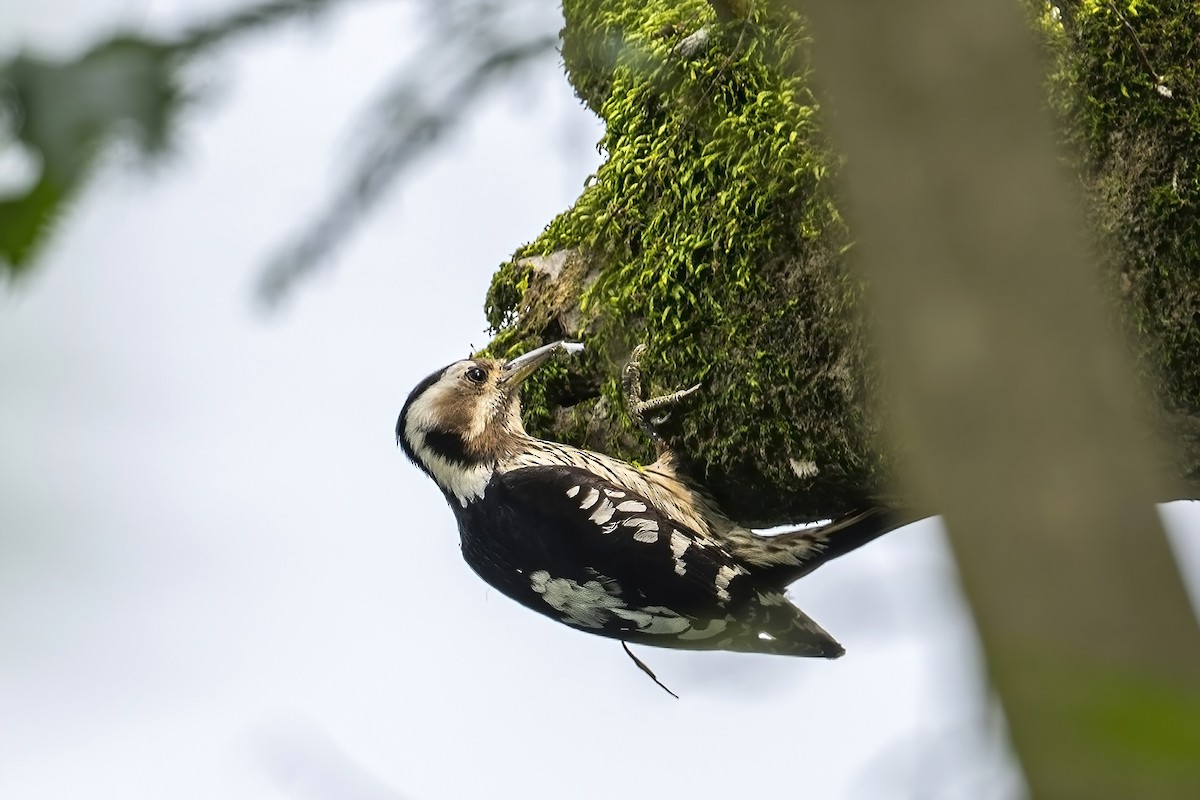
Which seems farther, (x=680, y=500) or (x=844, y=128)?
(x=680, y=500)

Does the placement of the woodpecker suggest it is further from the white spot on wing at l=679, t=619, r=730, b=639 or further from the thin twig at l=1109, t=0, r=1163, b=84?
the thin twig at l=1109, t=0, r=1163, b=84

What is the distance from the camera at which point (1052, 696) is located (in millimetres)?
550

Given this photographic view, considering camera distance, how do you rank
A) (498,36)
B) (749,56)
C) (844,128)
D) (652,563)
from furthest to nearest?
(652,563)
(749,56)
(498,36)
(844,128)

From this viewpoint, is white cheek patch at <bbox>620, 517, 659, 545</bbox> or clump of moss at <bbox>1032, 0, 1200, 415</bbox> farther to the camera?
white cheek patch at <bbox>620, 517, 659, 545</bbox>

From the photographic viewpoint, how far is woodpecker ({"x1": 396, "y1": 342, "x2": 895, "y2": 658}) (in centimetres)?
287

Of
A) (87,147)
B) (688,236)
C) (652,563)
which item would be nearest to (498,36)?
(87,147)

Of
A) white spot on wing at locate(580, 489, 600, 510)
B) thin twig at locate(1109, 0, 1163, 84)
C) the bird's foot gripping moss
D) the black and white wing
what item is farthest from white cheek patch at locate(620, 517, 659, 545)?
thin twig at locate(1109, 0, 1163, 84)

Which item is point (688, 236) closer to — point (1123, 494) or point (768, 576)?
point (768, 576)

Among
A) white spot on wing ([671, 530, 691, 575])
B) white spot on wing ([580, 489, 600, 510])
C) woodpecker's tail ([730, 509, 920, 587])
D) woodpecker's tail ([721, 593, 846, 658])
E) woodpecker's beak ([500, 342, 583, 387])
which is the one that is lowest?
woodpecker's tail ([721, 593, 846, 658])

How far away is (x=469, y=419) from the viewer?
134 inches

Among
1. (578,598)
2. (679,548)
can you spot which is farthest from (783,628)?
(578,598)

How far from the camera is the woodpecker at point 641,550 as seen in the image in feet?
9.42

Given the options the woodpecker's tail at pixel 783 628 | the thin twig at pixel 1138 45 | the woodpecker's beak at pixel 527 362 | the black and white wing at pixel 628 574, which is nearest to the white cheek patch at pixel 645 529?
the black and white wing at pixel 628 574

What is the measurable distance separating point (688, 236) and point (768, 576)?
87cm
